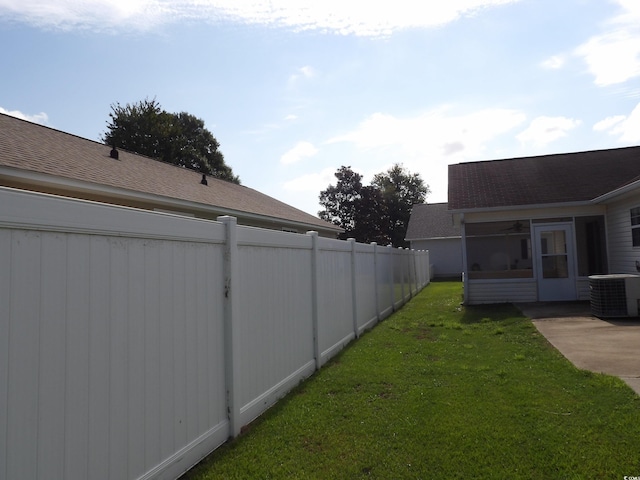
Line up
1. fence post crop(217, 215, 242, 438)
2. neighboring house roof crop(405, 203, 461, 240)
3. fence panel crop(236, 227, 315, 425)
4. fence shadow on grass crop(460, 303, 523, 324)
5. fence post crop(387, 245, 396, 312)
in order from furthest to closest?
neighboring house roof crop(405, 203, 461, 240) < fence post crop(387, 245, 396, 312) < fence shadow on grass crop(460, 303, 523, 324) < fence panel crop(236, 227, 315, 425) < fence post crop(217, 215, 242, 438)

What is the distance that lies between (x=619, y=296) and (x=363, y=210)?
3836cm

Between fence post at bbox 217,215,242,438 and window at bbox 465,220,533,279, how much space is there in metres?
10.9

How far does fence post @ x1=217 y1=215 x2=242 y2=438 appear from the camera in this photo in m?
4.01

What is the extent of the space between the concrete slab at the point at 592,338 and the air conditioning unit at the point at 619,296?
219mm

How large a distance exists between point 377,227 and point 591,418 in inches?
1712

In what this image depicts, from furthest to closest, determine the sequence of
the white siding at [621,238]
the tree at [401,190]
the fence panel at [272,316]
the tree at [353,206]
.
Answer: the tree at [401,190] → the tree at [353,206] → the white siding at [621,238] → the fence panel at [272,316]

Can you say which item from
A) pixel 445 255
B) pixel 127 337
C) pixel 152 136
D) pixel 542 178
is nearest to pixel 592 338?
pixel 127 337

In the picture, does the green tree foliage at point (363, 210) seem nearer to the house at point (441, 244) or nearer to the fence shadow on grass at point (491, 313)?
the house at point (441, 244)

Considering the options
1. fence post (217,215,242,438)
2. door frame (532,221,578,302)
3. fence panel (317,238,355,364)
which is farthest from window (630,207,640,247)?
fence post (217,215,242,438)

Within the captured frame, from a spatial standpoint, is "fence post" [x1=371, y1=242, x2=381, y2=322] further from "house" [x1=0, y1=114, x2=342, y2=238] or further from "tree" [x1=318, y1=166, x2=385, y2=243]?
"tree" [x1=318, y1=166, x2=385, y2=243]

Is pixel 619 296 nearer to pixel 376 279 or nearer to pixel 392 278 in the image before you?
pixel 376 279

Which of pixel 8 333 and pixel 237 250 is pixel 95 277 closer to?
pixel 8 333

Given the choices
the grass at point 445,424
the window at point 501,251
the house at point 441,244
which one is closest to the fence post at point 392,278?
the window at point 501,251

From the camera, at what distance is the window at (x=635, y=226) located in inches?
447
